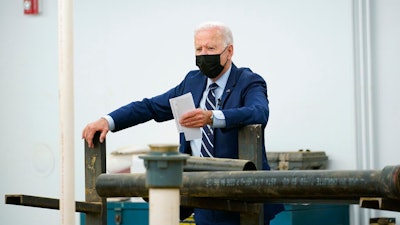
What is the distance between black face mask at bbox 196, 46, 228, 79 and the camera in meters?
3.76

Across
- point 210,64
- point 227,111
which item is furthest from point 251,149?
point 210,64

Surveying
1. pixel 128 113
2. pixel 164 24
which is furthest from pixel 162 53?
pixel 128 113

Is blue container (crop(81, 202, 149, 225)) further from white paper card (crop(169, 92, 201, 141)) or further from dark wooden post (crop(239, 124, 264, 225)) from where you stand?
dark wooden post (crop(239, 124, 264, 225))

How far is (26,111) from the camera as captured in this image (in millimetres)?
7766

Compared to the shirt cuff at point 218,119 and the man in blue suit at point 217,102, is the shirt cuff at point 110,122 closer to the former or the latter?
the man in blue suit at point 217,102

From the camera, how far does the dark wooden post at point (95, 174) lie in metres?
3.57

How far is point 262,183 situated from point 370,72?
3.55 meters

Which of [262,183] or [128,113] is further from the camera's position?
[128,113]

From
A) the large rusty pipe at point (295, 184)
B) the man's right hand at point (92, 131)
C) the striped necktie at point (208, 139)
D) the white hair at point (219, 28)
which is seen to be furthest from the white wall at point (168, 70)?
the large rusty pipe at point (295, 184)

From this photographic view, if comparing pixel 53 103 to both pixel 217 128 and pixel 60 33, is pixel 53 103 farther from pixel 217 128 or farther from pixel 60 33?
pixel 60 33

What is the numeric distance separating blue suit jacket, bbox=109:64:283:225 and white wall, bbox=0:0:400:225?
2523mm

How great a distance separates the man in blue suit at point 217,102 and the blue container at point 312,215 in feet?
6.37

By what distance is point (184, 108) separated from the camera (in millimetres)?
3646

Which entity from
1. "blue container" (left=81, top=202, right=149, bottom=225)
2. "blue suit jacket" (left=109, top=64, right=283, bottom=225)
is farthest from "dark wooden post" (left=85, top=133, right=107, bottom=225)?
"blue container" (left=81, top=202, right=149, bottom=225)
